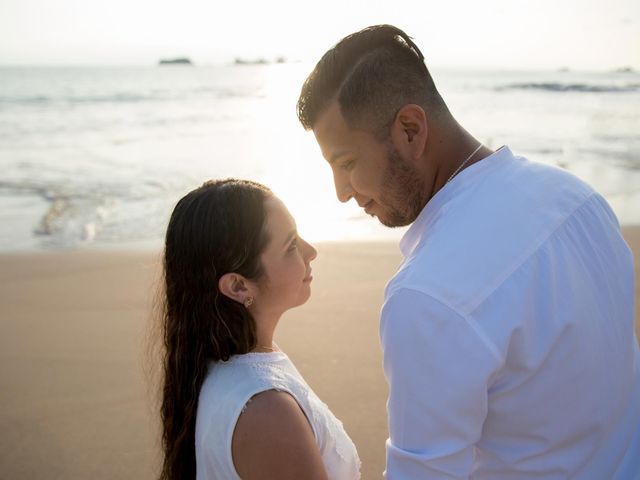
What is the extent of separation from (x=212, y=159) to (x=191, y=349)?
14.2m

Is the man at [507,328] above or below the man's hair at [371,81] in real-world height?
below

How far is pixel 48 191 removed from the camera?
12.2 m

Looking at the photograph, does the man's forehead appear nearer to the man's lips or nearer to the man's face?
the man's face

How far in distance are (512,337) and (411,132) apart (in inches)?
29.9

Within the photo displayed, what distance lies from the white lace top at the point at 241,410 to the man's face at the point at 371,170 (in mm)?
613

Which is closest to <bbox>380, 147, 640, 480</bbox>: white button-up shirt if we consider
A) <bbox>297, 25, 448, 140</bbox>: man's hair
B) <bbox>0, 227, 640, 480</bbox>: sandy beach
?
<bbox>297, 25, 448, 140</bbox>: man's hair

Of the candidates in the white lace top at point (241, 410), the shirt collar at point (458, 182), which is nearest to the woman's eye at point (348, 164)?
the shirt collar at point (458, 182)

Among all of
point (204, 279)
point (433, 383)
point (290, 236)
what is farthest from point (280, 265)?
point (433, 383)

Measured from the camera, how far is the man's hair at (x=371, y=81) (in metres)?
2.10

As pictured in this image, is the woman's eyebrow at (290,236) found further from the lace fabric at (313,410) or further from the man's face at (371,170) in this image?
the lace fabric at (313,410)

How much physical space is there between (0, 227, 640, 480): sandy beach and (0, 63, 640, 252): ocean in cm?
163

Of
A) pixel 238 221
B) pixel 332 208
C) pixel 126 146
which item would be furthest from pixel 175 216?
pixel 126 146

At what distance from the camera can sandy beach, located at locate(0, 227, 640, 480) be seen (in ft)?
12.7

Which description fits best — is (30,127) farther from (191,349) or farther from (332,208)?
(191,349)
